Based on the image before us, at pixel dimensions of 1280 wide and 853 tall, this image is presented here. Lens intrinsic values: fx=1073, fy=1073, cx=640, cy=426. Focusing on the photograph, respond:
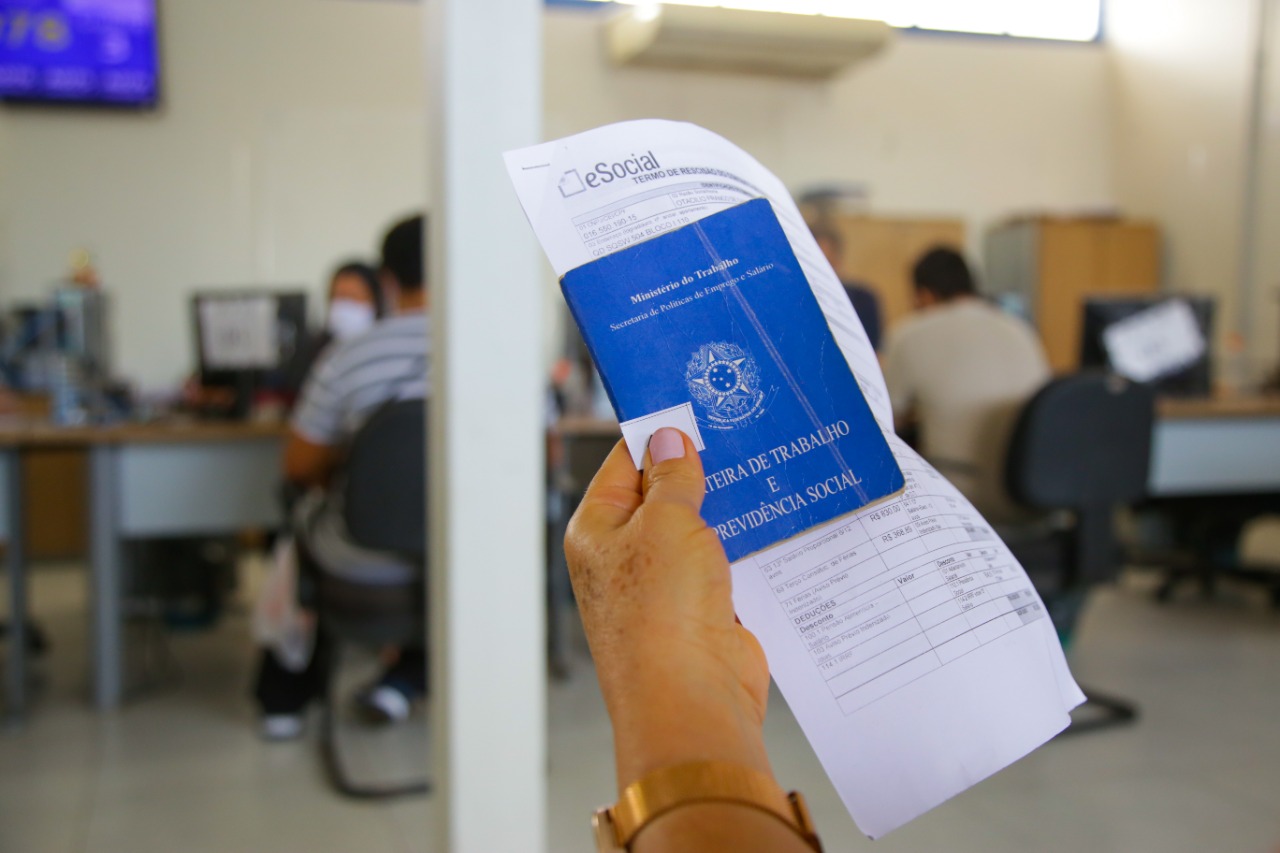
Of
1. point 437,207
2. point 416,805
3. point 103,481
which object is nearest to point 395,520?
point 416,805

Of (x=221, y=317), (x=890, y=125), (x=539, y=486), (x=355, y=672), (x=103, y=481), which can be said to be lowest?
(x=355, y=672)

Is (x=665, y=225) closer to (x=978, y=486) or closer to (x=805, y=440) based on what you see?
(x=805, y=440)

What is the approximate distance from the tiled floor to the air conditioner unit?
3.51 meters

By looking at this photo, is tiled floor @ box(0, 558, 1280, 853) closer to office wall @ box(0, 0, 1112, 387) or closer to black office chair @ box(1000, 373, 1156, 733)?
black office chair @ box(1000, 373, 1156, 733)

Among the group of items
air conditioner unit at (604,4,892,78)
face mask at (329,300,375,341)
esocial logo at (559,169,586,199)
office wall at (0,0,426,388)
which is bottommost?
face mask at (329,300,375,341)

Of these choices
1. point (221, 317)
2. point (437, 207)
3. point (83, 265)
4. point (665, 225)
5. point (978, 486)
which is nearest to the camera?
point (665, 225)

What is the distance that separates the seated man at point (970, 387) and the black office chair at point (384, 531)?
1147 mm

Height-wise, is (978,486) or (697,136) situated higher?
(697,136)

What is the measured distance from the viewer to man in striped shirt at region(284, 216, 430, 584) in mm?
2324

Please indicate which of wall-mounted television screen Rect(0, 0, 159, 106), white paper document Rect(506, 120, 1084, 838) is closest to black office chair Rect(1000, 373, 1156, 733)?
white paper document Rect(506, 120, 1084, 838)

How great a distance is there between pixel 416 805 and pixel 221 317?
5.52ft

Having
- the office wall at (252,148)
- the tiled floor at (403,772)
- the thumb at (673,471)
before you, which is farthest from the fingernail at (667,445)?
the office wall at (252,148)

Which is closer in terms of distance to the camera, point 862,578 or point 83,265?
point 862,578

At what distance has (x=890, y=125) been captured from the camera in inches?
255
